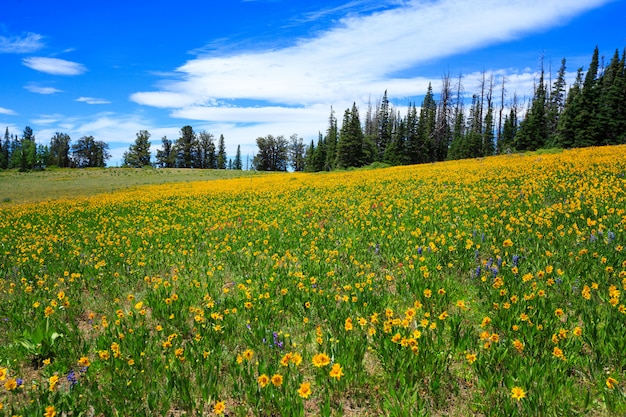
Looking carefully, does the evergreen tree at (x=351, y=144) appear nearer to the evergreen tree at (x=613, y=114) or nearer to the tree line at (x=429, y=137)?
the tree line at (x=429, y=137)

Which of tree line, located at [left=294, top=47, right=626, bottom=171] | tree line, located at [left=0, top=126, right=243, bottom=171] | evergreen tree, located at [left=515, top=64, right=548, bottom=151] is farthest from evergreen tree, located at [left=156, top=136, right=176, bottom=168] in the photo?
evergreen tree, located at [left=515, top=64, right=548, bottom=151]

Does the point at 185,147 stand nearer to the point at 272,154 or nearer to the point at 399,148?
the point at 272,154

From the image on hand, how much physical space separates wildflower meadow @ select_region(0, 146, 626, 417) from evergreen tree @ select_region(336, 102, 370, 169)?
164ft

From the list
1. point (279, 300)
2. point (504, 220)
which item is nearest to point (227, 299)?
point (279, 300)

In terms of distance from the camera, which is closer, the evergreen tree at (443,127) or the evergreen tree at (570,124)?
the evergreen tree at (570,124)

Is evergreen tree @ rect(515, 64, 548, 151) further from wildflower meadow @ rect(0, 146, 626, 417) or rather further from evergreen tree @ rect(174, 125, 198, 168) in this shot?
evergreen tree @ rect(174, 125, 198, 168)

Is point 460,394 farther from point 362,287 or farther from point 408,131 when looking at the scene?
point 408,131

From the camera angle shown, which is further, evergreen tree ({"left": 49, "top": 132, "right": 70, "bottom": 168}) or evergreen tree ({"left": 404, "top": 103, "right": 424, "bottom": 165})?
evergreen tree ({"left": 49, "top": 132, "right": 70, "bottom": 168})

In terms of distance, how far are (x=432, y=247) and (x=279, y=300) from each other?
297 cm

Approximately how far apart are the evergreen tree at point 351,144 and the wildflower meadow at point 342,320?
49.9 m

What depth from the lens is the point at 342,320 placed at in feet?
14.6

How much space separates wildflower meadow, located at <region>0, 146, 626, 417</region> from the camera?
10.3 ft

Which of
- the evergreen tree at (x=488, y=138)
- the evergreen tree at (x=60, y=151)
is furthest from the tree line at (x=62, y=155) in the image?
the evergreen tree at (x=488, y=138)

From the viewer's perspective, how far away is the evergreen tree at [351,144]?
58344 mm
